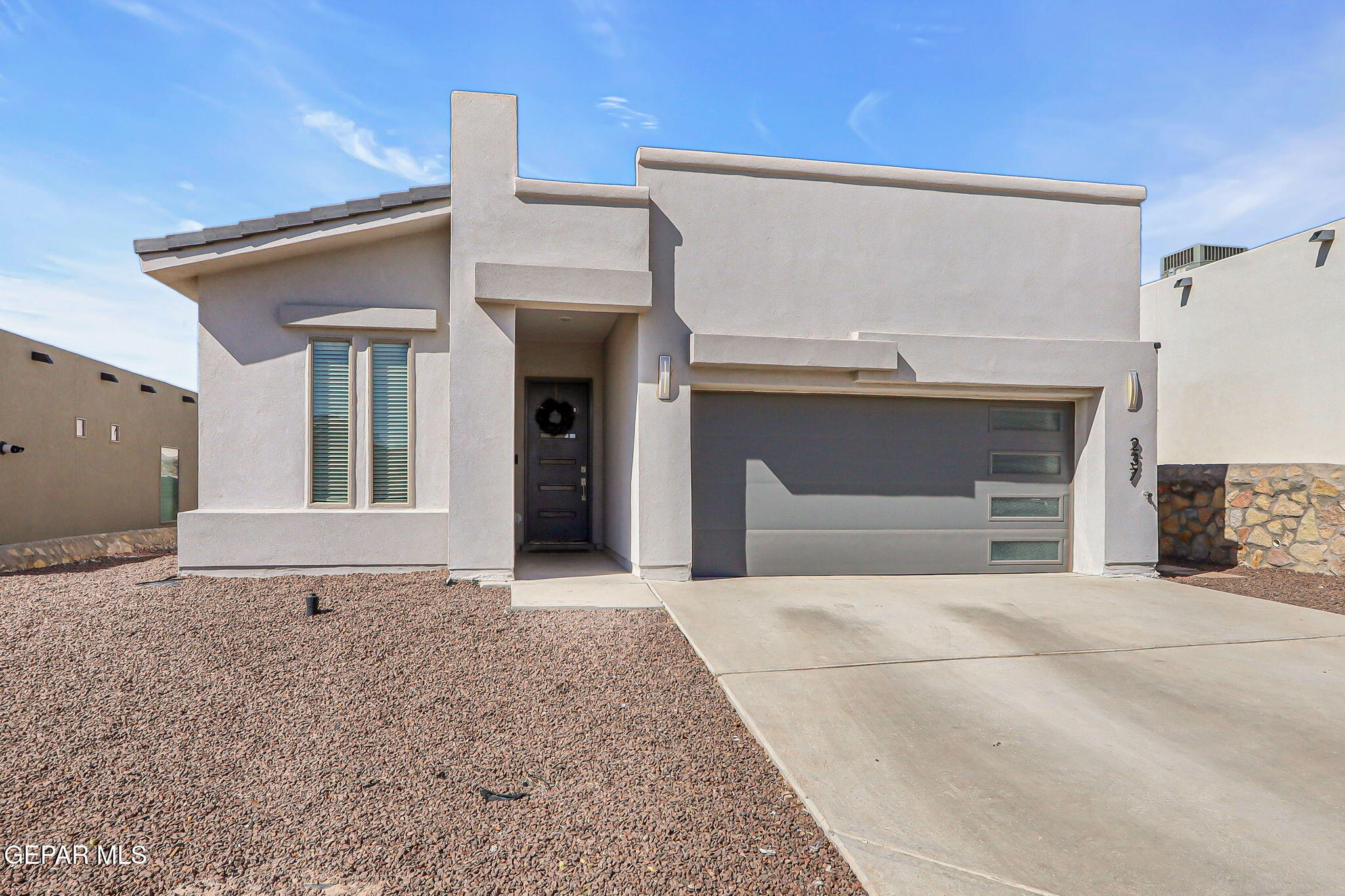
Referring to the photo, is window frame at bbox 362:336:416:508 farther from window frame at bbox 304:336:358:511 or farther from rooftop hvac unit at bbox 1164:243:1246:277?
rooftop hvac unit at bbox 1164:243:1246:277

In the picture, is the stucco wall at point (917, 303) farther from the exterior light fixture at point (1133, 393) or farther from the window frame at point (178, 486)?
the window frame at point (178, 486)

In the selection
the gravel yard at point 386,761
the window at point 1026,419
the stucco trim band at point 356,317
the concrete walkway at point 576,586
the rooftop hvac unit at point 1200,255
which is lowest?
the gravel yard at point 386,761

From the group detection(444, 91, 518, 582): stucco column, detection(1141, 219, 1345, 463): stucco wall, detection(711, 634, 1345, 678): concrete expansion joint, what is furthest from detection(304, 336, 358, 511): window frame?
detection(1141, 219, 1345, 463): stucco wall

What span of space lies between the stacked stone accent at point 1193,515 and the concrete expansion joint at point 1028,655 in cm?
437

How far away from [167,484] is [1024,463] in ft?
51.8

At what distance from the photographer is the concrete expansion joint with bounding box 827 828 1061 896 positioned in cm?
234

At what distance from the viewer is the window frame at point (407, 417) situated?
7.43m

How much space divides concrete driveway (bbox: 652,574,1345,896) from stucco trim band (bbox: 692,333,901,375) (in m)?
2.44

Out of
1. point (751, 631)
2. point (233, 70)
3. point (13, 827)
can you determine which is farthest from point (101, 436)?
point (751, 631)

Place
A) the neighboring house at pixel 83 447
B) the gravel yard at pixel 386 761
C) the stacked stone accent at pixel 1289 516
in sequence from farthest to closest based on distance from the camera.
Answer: the neighboring house at pixel 83 447
the stacked stone accent at pixel 1289 516
the gravel yard at pixel 386 761

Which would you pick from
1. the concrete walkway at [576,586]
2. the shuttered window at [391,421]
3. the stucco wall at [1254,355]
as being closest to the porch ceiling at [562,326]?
the shuttered window at [391,421]

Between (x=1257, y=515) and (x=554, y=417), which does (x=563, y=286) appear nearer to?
(x=554, y=417)

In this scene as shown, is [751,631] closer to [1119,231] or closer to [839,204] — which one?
[839,204]

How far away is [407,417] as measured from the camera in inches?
294
